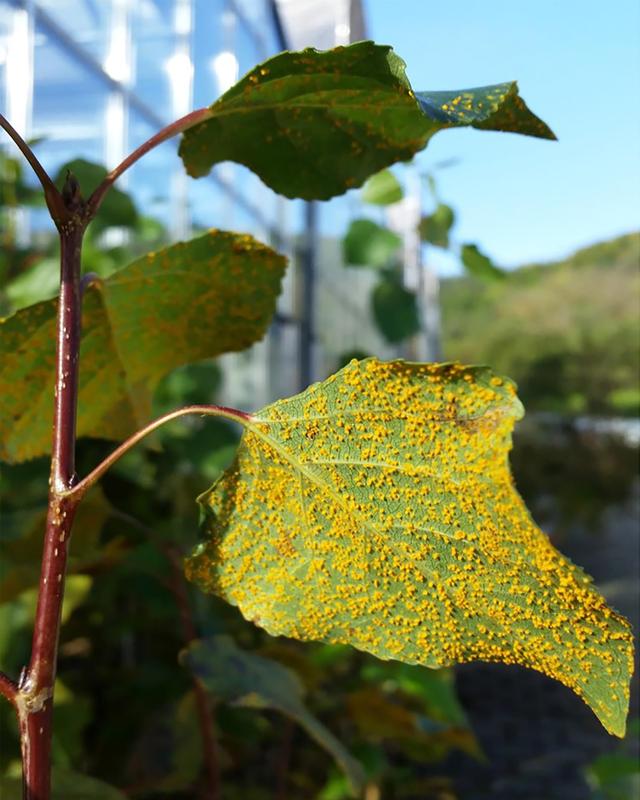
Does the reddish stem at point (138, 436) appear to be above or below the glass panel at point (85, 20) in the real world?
below

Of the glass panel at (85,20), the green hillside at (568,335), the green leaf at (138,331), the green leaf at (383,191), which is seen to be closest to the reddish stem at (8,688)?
the green leaf at (138,331)

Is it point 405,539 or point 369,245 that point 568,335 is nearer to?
point 369,245

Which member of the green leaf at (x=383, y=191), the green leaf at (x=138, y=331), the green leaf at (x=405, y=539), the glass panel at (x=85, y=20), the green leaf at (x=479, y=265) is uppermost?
the glass panel at (x=85, y=20)

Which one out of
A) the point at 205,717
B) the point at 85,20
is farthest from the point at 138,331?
the point at 85,20

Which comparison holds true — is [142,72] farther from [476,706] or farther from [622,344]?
[622,344]

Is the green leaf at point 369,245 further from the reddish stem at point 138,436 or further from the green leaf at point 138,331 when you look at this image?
the reddish stem at point 138,436

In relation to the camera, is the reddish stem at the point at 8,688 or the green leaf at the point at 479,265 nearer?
the reddish stem at the point at 8,688

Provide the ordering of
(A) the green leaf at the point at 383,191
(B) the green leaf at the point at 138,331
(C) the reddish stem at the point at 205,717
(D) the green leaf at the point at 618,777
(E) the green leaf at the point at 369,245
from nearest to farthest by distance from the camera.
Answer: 1. (B) the green leaf at the point at 138,331
2. (D) the green leaf at the point at 618,777
3. (C) the reddish stem at the point at 205,717
4. (A) the green leaf at the point at 383,191
5. (E) the green leaf at the point at 369,245

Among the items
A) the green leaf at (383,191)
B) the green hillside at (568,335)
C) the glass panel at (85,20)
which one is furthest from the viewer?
the green hillside at (568,335)

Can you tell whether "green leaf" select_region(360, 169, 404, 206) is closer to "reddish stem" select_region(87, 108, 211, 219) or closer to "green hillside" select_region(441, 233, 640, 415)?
"green hillside" select_region(441, 233, 640, 415)
